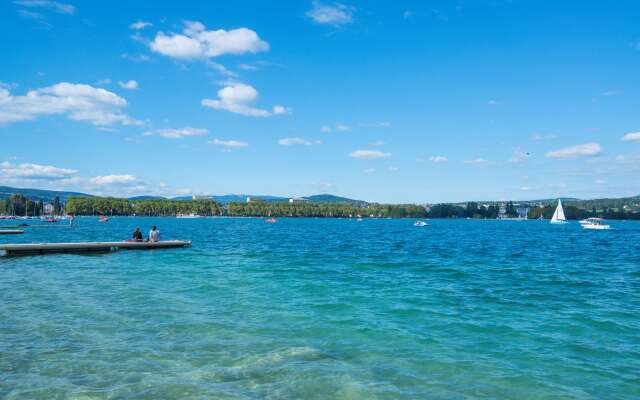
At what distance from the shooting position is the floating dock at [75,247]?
42.9 meters

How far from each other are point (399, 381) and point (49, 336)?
10753 mm

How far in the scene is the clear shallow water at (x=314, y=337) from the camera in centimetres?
1100

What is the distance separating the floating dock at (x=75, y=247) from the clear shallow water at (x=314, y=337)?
15.0m

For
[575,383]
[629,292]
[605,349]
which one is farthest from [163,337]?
[629,292]

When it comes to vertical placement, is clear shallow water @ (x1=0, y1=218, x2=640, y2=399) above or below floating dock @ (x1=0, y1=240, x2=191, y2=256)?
below

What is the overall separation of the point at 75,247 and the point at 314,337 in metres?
38.7

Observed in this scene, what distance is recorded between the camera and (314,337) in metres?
15.5

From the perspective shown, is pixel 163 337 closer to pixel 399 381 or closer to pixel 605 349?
pixel 399 381

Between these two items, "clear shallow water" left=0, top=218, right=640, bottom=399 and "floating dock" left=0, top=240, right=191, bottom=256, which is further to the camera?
"floating dock" left=0, top=240, right=191, bottom=256

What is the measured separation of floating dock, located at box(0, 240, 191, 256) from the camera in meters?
42.9

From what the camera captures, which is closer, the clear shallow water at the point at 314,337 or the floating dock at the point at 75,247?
the clear shallow water at the point at 314,337

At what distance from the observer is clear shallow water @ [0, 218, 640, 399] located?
36.1 feet

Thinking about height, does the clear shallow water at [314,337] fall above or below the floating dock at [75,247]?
below

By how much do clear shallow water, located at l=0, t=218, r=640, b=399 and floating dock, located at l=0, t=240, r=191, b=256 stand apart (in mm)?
15045
